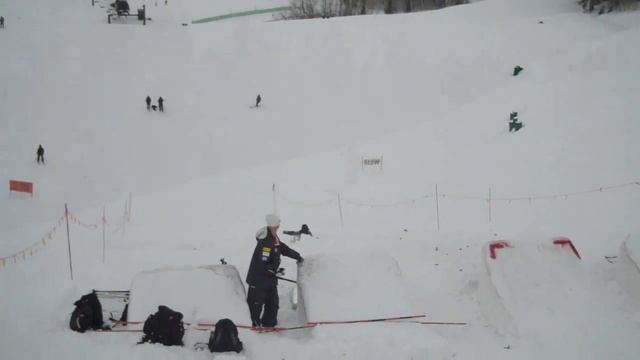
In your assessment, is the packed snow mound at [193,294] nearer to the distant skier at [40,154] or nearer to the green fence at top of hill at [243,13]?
the distant skier at [40,154]

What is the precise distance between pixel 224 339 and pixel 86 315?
1.92 m

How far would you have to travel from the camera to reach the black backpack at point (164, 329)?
6.32m

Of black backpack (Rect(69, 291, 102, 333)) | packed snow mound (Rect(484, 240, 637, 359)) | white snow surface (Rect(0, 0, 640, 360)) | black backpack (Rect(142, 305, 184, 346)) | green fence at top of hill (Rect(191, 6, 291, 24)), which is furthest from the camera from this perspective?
green fence at top of hill (Rect(191, 6, 291, 24))

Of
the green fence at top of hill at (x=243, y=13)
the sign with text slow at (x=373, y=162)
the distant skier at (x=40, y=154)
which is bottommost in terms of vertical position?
the sign with text slow at (x=373, y=162)

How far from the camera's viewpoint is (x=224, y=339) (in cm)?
618

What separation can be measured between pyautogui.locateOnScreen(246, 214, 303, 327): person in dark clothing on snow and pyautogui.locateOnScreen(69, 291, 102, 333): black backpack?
6.51 ft

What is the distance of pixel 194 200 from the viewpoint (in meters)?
15.8

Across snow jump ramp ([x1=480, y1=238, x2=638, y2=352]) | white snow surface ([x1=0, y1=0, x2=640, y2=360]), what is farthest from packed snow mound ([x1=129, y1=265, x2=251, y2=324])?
snow jump ramp ([x1=480, y1=238, x2=638, y2=352])

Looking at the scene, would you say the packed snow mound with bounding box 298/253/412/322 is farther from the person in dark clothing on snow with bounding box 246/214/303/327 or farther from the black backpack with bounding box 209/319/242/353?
the black backpack with bounding box 209/319/242/353

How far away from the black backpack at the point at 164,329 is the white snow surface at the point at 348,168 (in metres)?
0.16

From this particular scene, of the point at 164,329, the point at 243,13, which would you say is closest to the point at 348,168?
the point at 164,329

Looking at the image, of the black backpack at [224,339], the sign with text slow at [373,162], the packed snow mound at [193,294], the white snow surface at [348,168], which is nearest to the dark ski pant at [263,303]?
the packed snow mound at [193,294]

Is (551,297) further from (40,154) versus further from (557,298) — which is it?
(40,154)

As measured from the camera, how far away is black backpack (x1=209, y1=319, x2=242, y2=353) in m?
6.16
